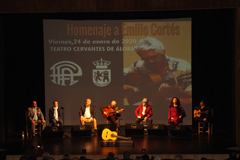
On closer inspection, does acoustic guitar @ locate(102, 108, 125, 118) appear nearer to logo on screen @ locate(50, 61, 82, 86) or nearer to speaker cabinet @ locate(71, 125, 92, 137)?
speaker cabinet @ locate(71, 125, 92, 137)

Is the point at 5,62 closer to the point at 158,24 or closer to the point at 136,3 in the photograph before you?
the point at 136,3

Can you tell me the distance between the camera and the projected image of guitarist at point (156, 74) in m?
9.77

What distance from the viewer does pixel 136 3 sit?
769 cm

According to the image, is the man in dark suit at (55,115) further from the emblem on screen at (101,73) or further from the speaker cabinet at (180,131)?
the speaker cabinet at (180,131)

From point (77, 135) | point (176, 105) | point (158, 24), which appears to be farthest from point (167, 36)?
point (77, 135)

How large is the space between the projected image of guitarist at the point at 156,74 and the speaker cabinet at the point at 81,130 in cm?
184

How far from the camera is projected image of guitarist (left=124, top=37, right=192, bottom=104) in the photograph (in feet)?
32.1

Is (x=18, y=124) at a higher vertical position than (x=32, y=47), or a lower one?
lower

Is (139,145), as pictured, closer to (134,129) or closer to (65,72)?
(134,129)

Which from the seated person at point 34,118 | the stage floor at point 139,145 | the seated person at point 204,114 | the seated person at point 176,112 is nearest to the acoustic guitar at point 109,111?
the stage floor at point 139,145

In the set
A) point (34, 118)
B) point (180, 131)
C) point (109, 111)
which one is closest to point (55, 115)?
point (34, 118)

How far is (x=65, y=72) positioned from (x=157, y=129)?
126 inches

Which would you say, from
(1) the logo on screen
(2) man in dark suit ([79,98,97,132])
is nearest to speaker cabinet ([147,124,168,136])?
(2) man in dark suit ([79,98,97,132])

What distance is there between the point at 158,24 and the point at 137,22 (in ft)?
1.93
